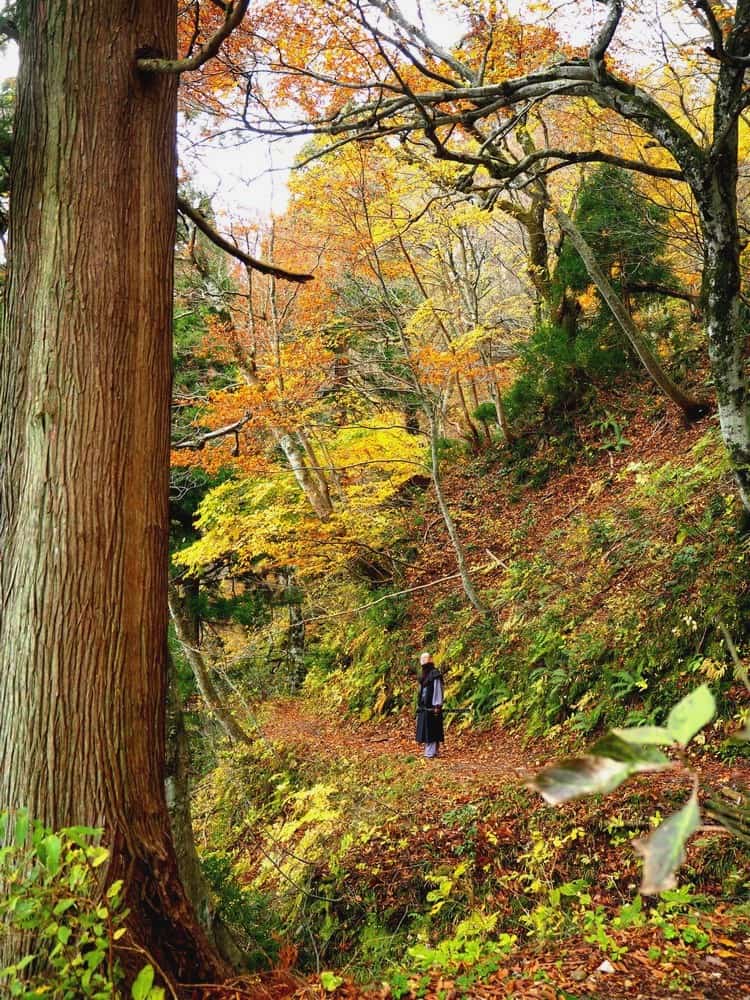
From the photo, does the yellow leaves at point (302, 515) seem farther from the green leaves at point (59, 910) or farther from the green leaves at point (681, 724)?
the green leaves at point (681, 724)

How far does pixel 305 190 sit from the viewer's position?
34.7 feet

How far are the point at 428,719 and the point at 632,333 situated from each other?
21.5 ft

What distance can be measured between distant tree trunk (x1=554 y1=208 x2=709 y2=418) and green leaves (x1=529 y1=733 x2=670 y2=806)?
33.7ft

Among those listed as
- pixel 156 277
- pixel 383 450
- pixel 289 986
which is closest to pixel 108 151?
pixel 156 277

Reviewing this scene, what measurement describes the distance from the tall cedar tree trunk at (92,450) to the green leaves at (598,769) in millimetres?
2456

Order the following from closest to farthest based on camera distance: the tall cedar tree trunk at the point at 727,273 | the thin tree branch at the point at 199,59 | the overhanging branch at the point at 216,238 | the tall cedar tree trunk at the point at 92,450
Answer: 1. the tall cedar tree trunk at the point at 92,450
2. the thin tree branch at the point at 199,59
3. the overhanging branch at the point at 216,238
4. the tall cedar tree trunk at the point at 727,273

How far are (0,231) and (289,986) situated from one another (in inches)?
157

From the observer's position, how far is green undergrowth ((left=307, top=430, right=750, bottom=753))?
6668mm

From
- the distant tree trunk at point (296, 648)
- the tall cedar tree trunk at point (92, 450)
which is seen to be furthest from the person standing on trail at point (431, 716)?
the distant tree trunk at point (296, 648)

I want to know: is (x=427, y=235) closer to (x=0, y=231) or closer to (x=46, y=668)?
(x=0, y=231)

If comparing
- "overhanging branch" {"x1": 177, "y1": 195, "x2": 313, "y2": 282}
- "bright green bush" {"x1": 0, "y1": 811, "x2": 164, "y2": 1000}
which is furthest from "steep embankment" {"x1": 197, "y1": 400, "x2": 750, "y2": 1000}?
"overhanging branch" {"x1": 177, "y1": 195, "x2": 313, "y2": 282}

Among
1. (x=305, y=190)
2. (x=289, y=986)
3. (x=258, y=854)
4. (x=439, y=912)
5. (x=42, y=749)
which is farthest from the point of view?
(x=305, y=190)

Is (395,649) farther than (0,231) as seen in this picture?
Yes

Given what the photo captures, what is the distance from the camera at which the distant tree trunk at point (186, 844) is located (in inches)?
163
